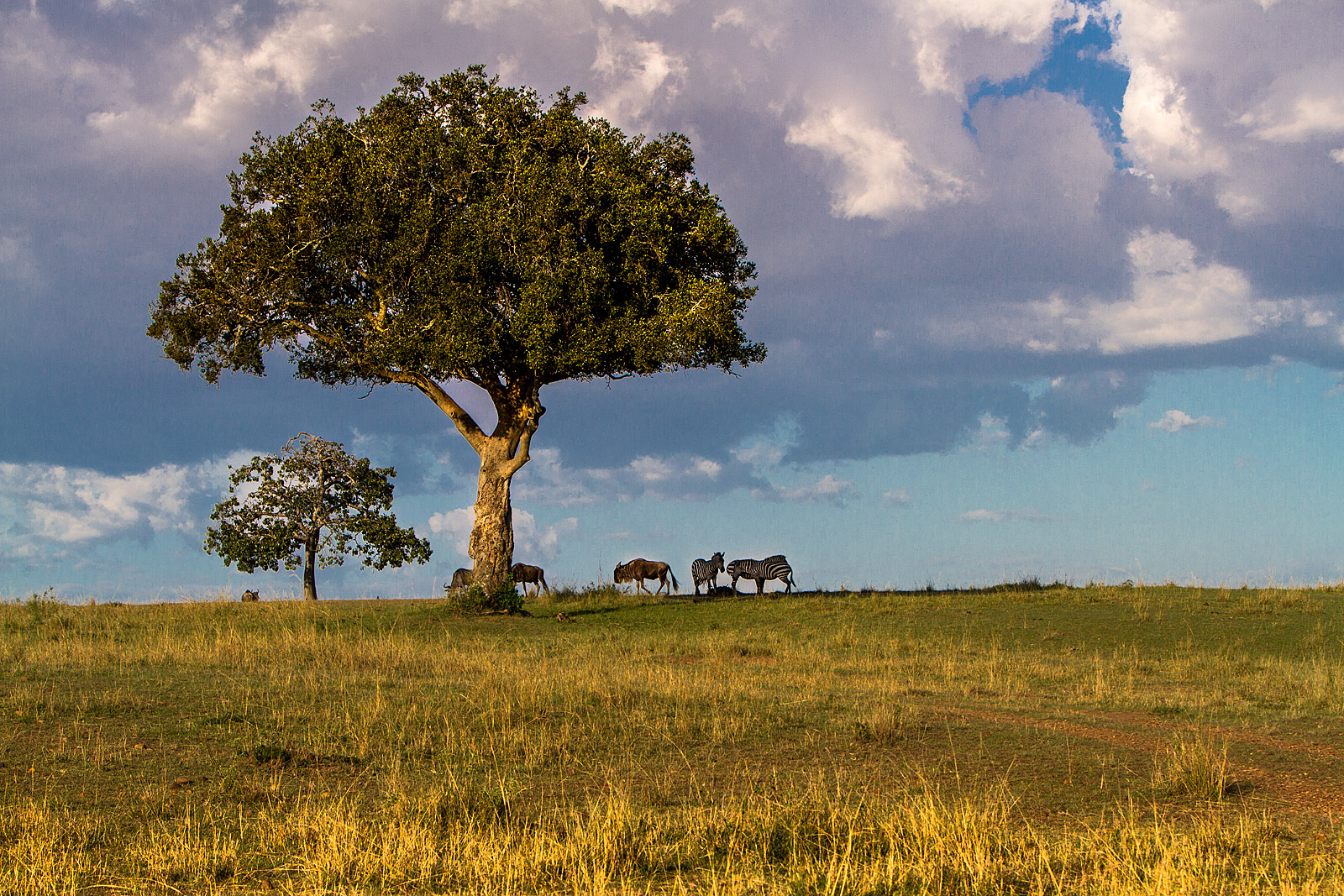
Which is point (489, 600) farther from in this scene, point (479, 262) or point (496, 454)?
point (479, 262)

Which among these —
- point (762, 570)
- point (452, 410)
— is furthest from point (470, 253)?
point (762, 570)

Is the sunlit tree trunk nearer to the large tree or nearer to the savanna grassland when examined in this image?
the large tree

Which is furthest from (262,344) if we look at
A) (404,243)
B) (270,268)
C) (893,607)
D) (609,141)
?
(893,607)

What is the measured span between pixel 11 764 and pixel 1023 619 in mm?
23421

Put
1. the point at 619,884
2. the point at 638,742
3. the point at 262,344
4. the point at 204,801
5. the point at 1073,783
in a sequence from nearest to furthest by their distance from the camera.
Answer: the point at 619,884
the point at 204,801
the point at 1073,783
the point at 638,742
the point at 262,344

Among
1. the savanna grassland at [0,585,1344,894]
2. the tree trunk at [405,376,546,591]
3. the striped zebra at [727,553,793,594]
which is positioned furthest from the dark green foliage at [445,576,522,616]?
the striped zebra at [727,553,793,594]

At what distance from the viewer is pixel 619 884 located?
25.1ft

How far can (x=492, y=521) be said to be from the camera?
30.5 m

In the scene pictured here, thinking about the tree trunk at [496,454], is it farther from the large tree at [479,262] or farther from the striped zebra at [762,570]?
the striped zebra at [762,570]

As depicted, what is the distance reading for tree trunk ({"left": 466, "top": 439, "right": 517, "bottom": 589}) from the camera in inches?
1191

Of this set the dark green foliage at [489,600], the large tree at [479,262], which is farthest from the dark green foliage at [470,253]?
the dark green foliage at [489,600]

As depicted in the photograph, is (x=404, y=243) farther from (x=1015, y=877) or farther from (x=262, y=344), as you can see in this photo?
(x=1015, y=877)

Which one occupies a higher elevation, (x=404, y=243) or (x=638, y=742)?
(x=404, y=243)

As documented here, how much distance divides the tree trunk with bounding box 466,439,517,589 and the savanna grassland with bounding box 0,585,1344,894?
647cm
